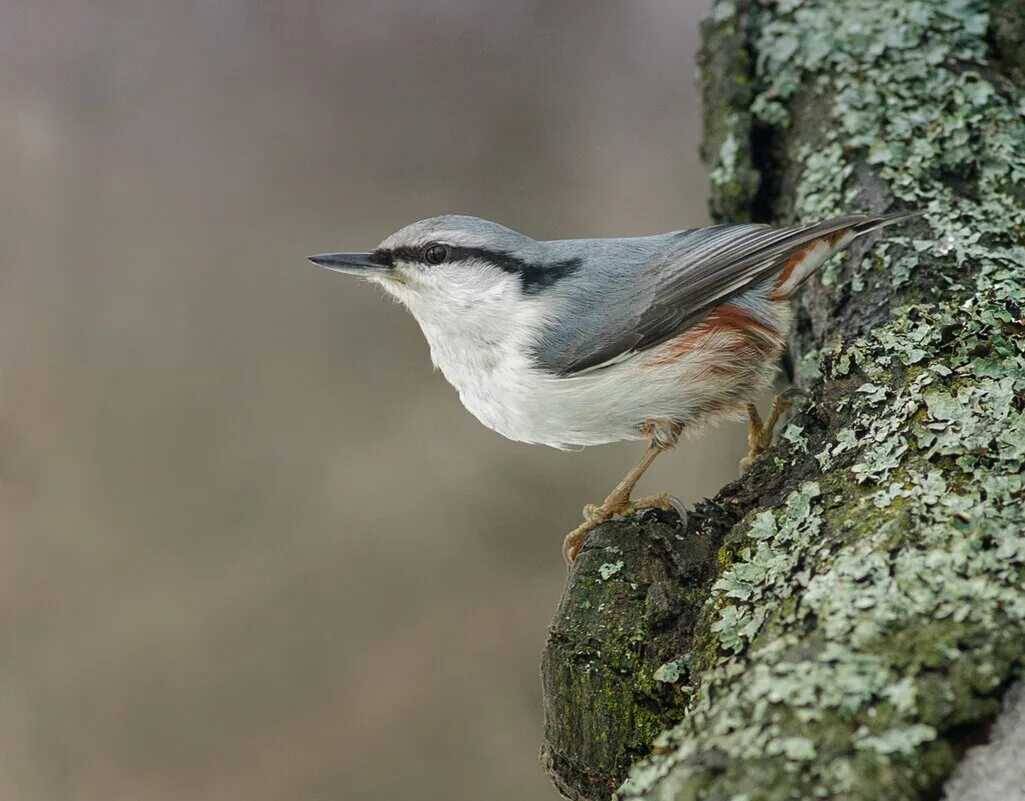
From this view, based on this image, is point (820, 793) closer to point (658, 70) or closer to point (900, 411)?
point (900, 411)

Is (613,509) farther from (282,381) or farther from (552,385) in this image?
(282,381)

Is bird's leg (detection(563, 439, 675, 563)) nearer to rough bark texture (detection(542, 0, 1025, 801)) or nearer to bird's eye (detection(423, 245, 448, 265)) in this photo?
rough bark texture (detection(542, 0, 1025, 801))

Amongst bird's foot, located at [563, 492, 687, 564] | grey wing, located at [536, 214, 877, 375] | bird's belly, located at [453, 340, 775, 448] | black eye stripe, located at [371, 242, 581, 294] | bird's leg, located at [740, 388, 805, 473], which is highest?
black eye stripe, located at [371, 242, 581, 294]

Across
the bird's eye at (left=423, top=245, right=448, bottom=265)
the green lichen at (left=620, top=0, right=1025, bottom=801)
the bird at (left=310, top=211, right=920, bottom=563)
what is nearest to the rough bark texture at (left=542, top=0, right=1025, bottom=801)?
the green lichen at (left=620, top=0, right=1025, bottom=801)

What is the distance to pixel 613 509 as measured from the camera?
7.00ft

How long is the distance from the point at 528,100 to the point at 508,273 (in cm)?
132

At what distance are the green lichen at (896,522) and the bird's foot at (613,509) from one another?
0.33 metres

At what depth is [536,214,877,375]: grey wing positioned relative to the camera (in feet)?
6.89

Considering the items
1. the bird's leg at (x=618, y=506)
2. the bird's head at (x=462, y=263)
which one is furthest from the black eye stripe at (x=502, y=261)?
the bird's leg at (x=618, y=506)

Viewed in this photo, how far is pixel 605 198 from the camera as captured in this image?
10.7ft

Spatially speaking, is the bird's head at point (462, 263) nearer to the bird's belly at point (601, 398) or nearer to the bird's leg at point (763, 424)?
the bird's belly at point (601, 398)

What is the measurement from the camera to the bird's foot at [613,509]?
200cm

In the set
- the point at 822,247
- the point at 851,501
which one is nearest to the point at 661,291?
the point at 822,247

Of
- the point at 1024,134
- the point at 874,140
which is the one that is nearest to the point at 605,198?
the point at 874,140
